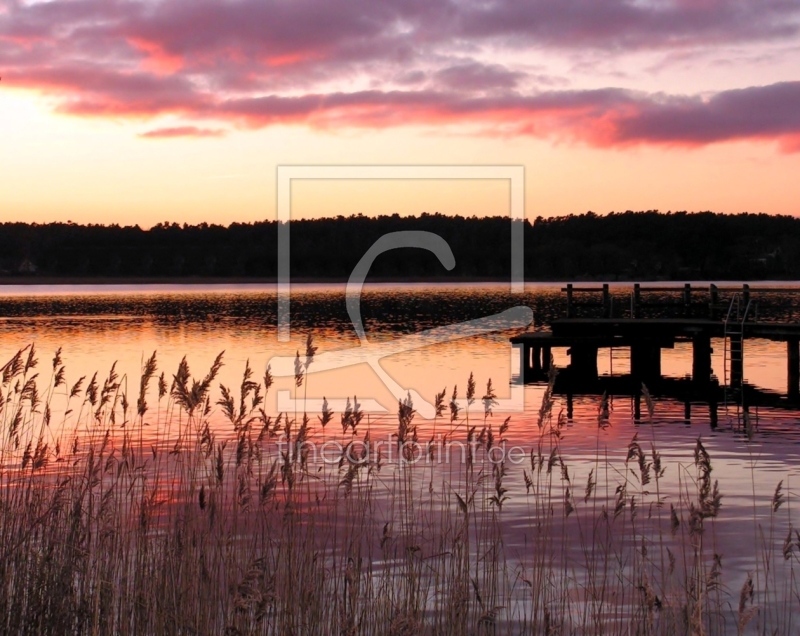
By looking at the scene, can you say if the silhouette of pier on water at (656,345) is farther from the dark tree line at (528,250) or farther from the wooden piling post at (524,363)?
the dark tree line at (528,250)

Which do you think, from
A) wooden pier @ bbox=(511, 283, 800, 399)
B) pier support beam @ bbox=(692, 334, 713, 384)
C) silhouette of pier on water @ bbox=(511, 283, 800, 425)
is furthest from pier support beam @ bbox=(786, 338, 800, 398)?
pier support beam @ bbox=(692, 334, 713, 384)

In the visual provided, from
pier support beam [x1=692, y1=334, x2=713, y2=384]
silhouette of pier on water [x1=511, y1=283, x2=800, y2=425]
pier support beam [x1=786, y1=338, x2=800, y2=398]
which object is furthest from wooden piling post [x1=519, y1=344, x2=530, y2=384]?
pier support beam [x1=786, y1=338, x2=800, y2=398]

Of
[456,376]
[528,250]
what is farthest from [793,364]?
[528,250]

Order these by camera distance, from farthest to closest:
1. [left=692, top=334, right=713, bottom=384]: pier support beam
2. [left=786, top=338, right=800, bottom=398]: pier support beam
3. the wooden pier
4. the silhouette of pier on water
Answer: [left=692, top=334, right=713, bottom=384]: pier support beam, the wooden pier, the silhouette of pier on water, [left=786, top=338, right=800, bottom=398]: pier support beam

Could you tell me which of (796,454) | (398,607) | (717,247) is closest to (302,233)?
(717,247)

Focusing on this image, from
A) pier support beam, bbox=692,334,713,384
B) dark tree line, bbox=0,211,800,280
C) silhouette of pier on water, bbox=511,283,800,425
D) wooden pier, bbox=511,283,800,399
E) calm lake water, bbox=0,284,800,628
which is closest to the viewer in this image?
calm lake water, bbox=0,284,800,628

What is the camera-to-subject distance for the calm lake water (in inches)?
606

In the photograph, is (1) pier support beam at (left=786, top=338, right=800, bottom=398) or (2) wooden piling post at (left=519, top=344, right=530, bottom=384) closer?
(1) pier support beam at (left=786, top=338, right=800, bottom=398)

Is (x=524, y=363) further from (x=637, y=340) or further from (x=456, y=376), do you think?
(x=637, y=340)

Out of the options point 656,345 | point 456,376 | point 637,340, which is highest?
point 637,340

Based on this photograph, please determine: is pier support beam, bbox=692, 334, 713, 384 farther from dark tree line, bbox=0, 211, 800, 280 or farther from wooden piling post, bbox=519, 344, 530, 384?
Result: dark tree line, bbox=0, 211, 800, 280

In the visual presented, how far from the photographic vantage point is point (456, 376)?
34.9 meters

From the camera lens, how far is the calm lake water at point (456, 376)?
15391 mm

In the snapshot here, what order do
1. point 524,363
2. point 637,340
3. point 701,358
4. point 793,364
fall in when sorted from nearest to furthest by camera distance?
point 793,364 → point 701,358 → point 524,363 → point 637,340
